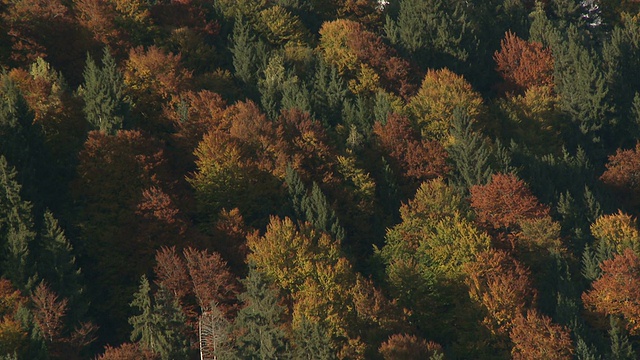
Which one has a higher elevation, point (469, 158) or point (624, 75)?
point (624, 75)

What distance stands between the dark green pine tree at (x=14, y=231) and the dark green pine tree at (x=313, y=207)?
20443mm

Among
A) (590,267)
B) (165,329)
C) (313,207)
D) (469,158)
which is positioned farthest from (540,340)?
(469,158)

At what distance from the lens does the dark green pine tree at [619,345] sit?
8906 cm

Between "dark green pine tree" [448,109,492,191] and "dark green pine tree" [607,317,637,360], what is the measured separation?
19153 millimetres

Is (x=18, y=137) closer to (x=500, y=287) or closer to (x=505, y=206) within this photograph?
(x=500, y=287)

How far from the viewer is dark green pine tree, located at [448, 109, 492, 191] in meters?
107

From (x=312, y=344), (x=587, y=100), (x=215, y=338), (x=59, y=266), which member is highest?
(x=587, y=100)

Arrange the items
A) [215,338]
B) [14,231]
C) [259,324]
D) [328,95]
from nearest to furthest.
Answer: [215,338]
[259,324]
[14,231]
[328,95]

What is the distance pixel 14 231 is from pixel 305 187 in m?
25.1

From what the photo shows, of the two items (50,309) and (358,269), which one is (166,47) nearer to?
(358,269)

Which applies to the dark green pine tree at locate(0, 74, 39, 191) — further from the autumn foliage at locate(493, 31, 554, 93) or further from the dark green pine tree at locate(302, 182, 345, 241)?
the autumn foliage at locate(493, 31, 554, 93)

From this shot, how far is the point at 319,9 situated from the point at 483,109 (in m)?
25.9

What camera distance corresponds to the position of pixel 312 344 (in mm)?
74062

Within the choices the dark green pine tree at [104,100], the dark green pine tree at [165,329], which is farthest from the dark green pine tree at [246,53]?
the dark green pine tree at [165,329]
